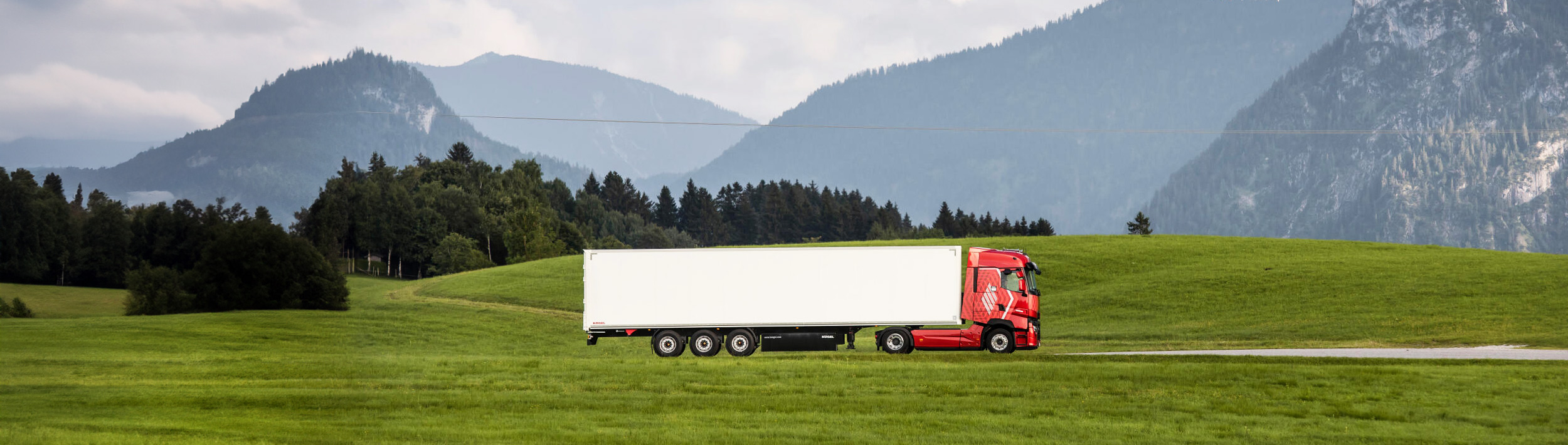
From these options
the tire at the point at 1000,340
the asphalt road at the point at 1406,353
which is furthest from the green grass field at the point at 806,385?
the asphalt road at the point at 1406,353

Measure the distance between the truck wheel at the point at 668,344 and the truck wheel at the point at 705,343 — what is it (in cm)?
39

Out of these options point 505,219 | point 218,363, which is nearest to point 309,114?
point 505,219

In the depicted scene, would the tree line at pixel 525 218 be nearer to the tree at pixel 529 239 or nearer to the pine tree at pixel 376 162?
the tree at pixel 529 239

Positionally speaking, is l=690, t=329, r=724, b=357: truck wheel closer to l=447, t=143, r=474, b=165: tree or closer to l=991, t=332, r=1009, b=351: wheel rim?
l=991, t=332, r=1009, b=351: wheel rim

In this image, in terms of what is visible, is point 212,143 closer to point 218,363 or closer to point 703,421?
point 218,363

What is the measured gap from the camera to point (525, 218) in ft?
332

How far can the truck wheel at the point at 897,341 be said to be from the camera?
92.6 ft

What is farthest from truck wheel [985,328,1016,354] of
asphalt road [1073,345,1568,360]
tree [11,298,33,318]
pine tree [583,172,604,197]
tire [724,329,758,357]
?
pine tree [583,172,604,197]

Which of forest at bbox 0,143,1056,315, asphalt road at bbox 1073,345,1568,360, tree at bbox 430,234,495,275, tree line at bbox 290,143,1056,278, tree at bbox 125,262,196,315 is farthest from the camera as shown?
tree line at bbox 290,143,1056,278

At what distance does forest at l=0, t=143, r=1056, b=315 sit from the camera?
50.3 meters

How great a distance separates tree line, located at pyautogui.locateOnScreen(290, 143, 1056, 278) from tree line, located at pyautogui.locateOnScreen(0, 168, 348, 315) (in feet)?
56.0

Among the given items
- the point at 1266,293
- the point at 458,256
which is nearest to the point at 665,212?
the point at 458,256

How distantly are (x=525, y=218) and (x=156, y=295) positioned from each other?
52897mm

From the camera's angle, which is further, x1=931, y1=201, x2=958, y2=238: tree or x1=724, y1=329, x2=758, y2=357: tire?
x1=931, y1=201, x2=958, y2=238: tree
